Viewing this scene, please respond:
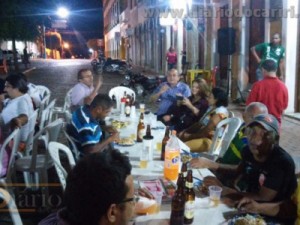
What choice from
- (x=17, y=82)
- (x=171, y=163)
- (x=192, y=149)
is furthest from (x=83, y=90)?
(x=171, y=163)

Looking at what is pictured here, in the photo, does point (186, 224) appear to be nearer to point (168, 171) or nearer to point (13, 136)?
point (168, 171)

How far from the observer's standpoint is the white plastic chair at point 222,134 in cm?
471

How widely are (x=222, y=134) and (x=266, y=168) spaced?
2.20 meters

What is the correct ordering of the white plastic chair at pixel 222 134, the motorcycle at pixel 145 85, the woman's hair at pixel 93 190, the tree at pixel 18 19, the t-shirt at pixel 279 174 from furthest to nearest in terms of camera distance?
the tree at pixel 18 19, the motorcycle at pixel 145 85, the white plastic chair at pixel 222 134, the t-shirt at pixel 279 174, the woman's hair at pixel 93 190

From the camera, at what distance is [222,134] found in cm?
493

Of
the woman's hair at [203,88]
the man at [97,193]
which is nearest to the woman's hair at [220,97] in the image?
the woman's hair at [203,88]

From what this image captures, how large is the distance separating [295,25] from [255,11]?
2.36m

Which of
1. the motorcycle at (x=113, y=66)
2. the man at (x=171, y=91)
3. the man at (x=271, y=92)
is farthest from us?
the motorcycle at (x=113, y=66)

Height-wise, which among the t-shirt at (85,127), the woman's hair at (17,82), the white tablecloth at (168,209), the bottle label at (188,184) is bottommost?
the white tablecloth at (168,209)

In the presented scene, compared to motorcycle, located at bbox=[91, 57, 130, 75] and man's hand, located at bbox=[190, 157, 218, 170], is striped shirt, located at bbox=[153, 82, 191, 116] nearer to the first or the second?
man's hand, located at bbox=[190, 157, 218, 170]

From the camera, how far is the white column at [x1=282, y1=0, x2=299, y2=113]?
30.4ft

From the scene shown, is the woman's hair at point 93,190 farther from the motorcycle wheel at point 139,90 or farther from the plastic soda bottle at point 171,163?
the motorcycle wheel at point 139,90

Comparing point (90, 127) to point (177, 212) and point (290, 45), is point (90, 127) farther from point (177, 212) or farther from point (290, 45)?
point (290, 45)

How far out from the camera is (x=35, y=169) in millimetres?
4375
